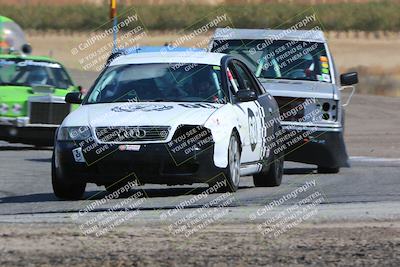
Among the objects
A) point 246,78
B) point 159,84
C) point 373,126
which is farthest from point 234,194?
point 373,126

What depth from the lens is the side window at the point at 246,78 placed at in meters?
13.9

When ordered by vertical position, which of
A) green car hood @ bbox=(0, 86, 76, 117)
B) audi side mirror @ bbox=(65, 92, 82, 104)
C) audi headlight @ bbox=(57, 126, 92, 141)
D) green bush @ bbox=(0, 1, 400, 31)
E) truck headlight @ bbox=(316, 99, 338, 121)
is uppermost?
audi headlight @ bbox=(57, 126, 92, 141)

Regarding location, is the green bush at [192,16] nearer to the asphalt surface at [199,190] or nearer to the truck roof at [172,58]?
the asphalt surface at [199,190]

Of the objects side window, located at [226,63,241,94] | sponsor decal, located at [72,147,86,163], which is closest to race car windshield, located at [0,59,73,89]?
side window, located at [226,63,241,94]

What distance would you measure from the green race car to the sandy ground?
37.0 feet

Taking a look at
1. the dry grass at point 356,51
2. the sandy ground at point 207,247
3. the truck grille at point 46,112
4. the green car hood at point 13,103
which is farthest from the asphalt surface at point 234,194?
the dry grass at point 356,51

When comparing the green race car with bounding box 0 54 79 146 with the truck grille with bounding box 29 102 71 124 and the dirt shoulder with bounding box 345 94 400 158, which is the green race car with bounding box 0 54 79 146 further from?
the dirt shoulder with bounding box 345 94 400 158

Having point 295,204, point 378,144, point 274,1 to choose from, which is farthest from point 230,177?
point 274,1

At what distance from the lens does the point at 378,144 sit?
81.6ft

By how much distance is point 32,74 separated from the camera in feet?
73.3

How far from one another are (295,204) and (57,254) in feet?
13.2

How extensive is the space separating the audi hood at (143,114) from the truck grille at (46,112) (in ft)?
27.9

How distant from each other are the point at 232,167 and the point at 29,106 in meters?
9.16

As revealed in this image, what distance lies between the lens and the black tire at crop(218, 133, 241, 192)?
40.4 feet
